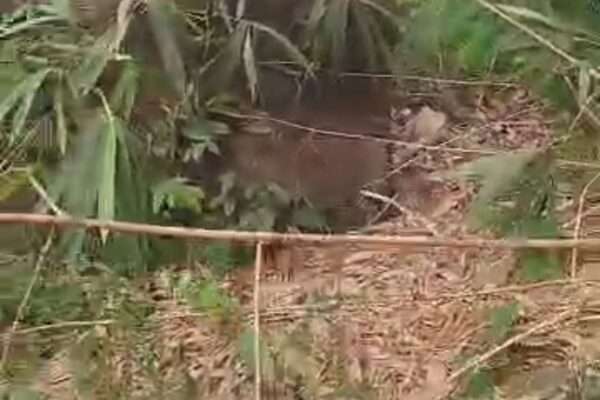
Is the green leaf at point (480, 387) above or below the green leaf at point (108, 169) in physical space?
below

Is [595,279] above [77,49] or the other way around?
the other way around

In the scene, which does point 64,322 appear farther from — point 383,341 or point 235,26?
point 235,26

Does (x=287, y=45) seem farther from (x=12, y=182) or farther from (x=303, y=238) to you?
(x=303, y=238)

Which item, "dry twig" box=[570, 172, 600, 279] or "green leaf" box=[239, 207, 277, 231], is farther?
"green leaf" box=[239, 207, 277, 231]

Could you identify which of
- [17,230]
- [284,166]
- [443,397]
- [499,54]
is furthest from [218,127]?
[443,397]

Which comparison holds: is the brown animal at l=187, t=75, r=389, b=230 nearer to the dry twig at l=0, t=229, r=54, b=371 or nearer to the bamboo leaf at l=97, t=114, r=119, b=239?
the bamboo leaf at l=97, t=114, r=119, b=239

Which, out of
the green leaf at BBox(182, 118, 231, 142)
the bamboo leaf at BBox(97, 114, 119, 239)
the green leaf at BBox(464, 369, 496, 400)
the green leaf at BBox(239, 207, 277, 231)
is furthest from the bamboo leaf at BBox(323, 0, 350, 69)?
the green leaf at BBox(464, 369, 496, 400)

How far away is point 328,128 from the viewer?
2250 mm

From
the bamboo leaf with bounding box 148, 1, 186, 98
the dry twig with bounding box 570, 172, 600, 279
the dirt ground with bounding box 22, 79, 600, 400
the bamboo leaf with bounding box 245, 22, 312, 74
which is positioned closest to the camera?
the dry twig with bounding box 570, 172, 600, 279

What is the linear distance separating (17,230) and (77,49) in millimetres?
356

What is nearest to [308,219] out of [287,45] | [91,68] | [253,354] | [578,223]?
[287,45]

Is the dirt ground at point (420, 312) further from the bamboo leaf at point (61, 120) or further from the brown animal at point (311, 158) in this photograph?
the bamboo leaf at point (61, 120)

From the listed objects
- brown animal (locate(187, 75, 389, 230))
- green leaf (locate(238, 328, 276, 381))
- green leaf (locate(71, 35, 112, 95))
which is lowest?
green leaf (locate(238, 328, 276, 381))

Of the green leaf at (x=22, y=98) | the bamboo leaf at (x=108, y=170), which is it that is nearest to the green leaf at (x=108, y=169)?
the bamboo leaf at (x=108, y=170)
